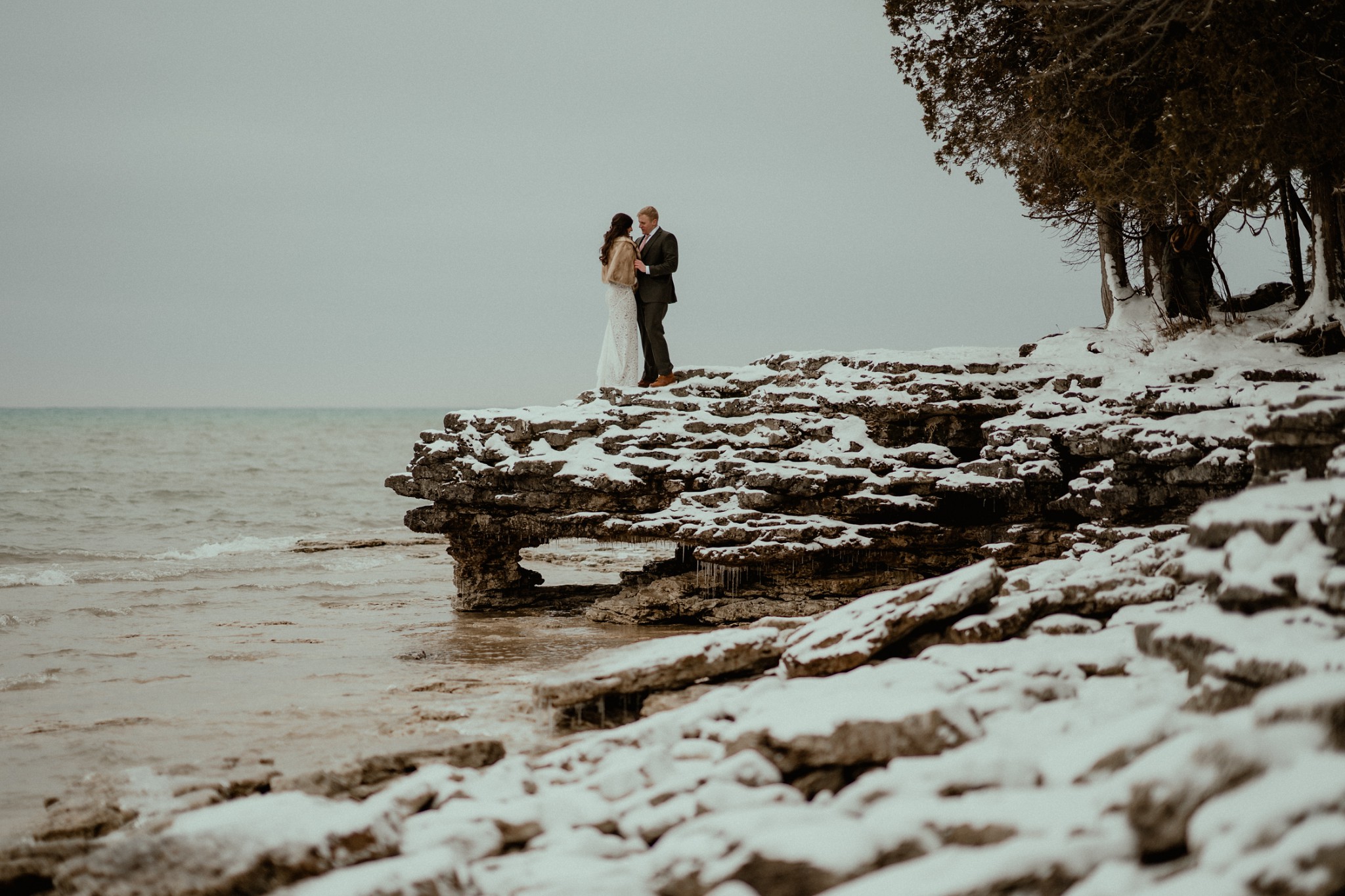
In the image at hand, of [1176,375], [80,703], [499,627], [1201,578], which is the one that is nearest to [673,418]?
[499,627]

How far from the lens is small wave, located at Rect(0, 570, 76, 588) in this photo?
18.0 meters

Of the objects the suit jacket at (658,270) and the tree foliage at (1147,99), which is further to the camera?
the suit jacket at (658,270)

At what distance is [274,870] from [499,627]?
880 cm

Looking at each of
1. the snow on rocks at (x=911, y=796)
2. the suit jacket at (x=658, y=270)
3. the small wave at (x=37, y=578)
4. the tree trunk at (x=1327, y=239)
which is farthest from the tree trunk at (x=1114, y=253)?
the small wave at (x=37, y=578)

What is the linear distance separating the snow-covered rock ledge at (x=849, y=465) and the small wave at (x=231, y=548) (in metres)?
9.70

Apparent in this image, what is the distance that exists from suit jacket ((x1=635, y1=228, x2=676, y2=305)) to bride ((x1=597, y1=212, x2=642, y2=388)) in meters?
0.16

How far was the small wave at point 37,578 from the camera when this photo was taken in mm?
18031

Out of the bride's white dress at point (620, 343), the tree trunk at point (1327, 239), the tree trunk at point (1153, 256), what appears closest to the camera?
the tree trunk at point (1327, 239)

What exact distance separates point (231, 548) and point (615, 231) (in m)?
13.9

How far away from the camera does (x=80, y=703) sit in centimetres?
958

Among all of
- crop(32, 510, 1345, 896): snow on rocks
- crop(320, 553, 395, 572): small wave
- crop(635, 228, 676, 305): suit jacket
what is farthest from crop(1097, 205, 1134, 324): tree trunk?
crop(320, 553, 395, 572): small wave

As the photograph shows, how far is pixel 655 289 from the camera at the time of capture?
1514cm

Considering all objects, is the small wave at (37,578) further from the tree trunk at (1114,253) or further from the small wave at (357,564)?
the tree trunk at (1114,253)

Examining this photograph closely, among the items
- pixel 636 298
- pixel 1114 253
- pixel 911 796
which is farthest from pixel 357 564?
pixel 911 796
